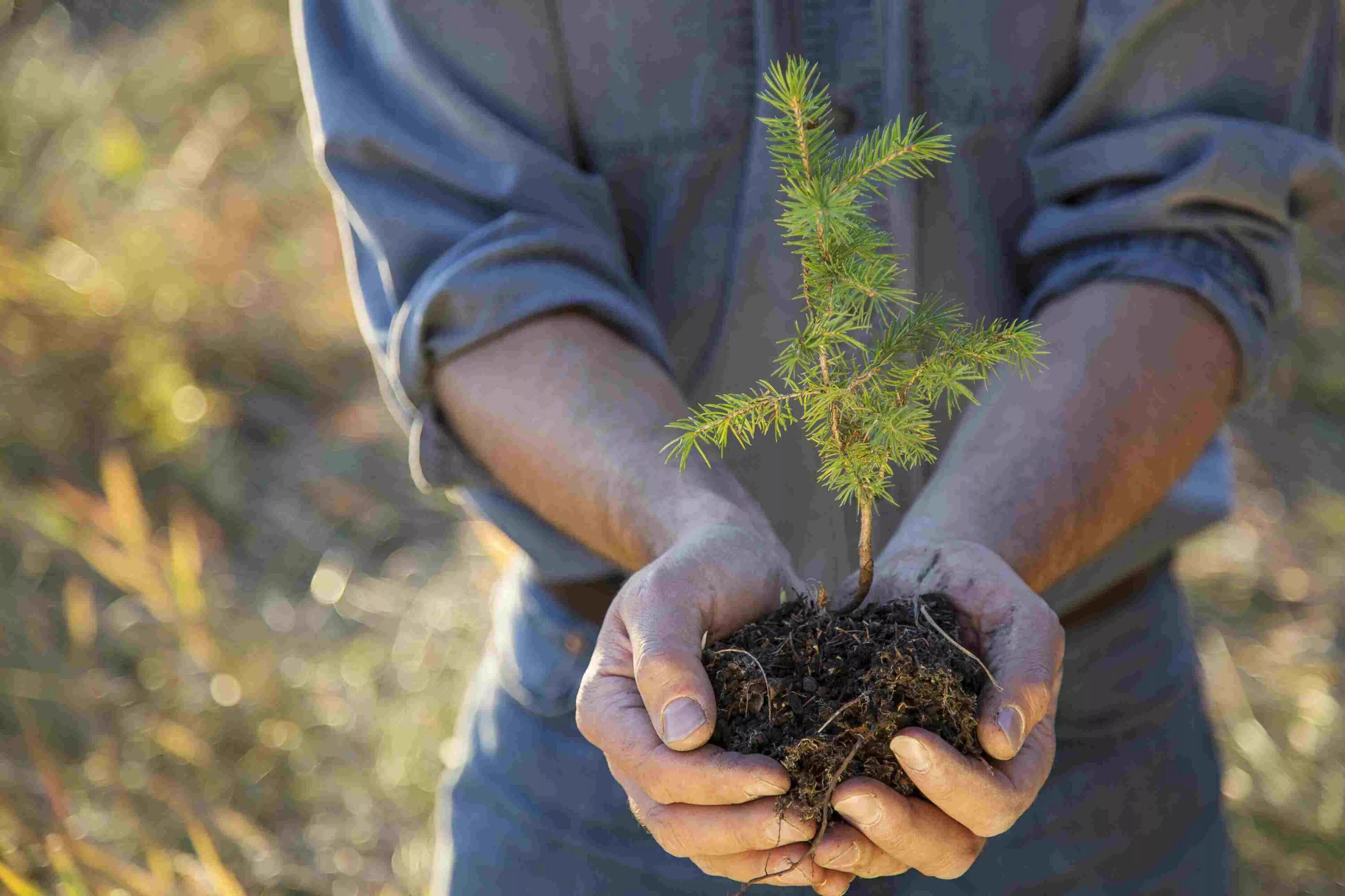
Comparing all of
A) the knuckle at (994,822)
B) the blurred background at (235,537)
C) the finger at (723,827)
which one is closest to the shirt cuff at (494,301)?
the finger at (723,827)

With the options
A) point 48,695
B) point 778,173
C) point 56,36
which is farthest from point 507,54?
point 56,36

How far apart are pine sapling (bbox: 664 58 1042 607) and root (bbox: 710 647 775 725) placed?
21 cm

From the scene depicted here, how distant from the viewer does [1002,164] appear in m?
1.58

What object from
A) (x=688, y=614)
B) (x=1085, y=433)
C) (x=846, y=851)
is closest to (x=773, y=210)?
(x=1085, y=433)

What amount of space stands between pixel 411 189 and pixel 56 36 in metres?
4.82

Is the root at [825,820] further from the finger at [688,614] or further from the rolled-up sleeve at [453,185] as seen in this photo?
the rolled-up sleeve at [453,185]

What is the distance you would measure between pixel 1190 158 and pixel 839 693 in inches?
34.8

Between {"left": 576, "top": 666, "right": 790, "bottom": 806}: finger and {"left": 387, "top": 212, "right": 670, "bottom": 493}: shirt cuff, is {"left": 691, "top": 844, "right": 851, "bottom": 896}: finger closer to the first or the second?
{"left": 576, "top": 666, "right": 790, "bottom": 806}: finger

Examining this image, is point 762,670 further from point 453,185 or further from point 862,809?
point 453,185

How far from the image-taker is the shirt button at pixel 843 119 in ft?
5.00

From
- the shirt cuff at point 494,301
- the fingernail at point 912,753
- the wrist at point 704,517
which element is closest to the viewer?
the fingernail at point 912,753

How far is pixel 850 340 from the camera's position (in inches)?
47.9

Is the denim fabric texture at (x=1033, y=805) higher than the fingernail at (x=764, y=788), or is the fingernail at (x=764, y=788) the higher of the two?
the fingernail at (x=764, y=788)

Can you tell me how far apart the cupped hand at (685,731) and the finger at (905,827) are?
48 millimetres
